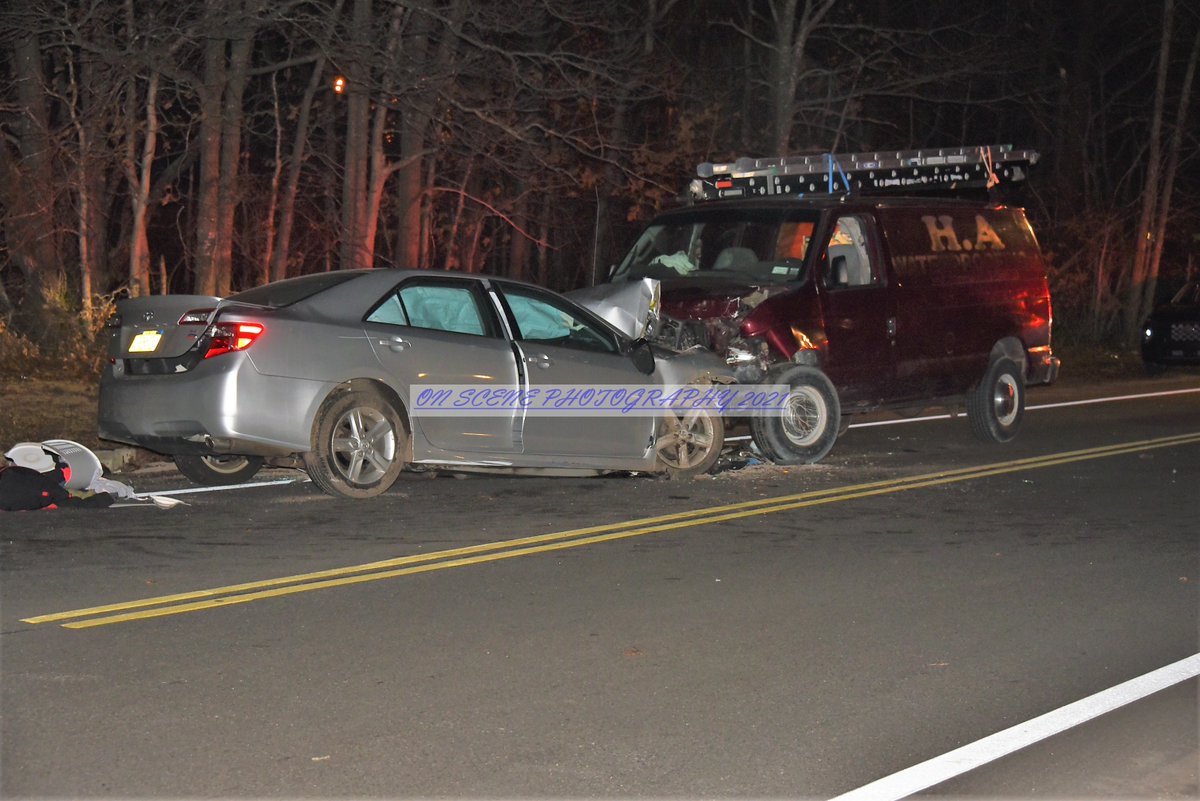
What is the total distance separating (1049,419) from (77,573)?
1171 cm

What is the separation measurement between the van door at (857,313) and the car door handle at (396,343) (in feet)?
13.1

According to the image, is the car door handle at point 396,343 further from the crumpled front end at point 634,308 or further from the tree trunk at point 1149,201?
the tree trunk at point 1149,201

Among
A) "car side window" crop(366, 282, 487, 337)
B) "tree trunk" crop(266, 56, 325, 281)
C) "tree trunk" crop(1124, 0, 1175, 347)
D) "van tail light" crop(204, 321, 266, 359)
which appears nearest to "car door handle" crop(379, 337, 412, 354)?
"car side window" crop(366, 282, 487, 337)

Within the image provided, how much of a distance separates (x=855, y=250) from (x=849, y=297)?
1.75 ft

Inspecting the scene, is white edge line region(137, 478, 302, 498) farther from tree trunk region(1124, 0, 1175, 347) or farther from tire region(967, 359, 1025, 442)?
tree trunk region(1124, 0, 1175, 347)

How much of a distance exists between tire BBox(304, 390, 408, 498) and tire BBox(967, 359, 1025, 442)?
6380 millimetres

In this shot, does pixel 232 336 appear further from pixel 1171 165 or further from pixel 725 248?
pixel 1171 165

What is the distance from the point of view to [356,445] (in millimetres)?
9648

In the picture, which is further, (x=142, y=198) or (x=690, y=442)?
(x=142, y=198)

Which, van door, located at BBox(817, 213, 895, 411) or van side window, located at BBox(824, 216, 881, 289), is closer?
van door, located at BBox(817, 213, 895, 411)

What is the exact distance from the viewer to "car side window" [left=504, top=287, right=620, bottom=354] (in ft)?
34.0

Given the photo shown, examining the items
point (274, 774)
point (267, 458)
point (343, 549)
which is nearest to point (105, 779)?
point (274, 774)

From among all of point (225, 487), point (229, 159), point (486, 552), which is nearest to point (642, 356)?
point (486, 552)

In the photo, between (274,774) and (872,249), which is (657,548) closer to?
(274,774)
